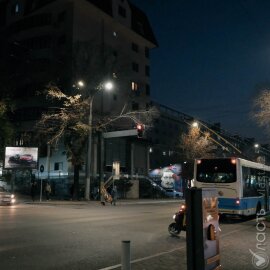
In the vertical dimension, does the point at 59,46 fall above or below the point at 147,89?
above

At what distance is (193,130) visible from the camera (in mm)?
65000

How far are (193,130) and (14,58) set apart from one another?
27.5 metres

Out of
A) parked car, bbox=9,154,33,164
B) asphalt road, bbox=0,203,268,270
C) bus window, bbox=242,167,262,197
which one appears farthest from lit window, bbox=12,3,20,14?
asphalt road, bbox=0,203,268,270

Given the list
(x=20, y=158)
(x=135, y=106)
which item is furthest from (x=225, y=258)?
(x=135, y=106)

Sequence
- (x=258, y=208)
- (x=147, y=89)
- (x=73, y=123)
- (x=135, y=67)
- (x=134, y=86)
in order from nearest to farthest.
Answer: (x=258, y=208), (x=73, y=123), (x=134, y=86), (x=135, y=67), (x=147, y=89)

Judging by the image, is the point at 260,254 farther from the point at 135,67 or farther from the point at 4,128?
the point at 135,67

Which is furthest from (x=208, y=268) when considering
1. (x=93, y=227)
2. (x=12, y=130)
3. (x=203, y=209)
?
(x=12, y=130)

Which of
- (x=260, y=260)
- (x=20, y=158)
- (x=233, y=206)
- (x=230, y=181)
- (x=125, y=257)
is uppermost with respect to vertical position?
(x=20, y=158)

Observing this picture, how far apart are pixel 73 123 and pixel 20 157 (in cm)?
672

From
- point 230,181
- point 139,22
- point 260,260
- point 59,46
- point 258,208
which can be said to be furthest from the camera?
point 139,22

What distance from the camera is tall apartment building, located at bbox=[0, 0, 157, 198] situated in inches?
1930

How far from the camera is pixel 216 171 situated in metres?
→ 20.6

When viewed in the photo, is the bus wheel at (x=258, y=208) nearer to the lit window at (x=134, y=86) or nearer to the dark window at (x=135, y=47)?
the lit window at (x=134, y=86)

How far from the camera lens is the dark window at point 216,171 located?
66.4 feet
